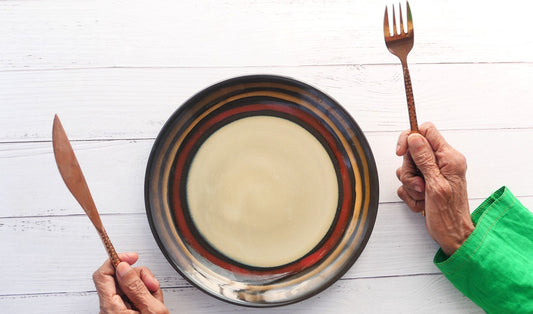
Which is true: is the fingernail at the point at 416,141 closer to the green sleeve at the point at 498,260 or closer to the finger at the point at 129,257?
the green sleeve at the point at 498,260

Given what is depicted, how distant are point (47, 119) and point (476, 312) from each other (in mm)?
812

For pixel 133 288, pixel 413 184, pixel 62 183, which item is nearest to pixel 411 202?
pixel 413 184

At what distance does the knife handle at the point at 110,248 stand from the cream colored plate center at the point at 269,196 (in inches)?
5.1

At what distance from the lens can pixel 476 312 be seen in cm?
69

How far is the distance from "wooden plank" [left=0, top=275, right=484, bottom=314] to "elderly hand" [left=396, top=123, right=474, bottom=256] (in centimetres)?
9

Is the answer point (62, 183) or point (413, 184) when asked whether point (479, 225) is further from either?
point (62, 183)

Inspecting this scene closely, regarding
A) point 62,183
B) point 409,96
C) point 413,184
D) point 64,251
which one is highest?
point 409,96

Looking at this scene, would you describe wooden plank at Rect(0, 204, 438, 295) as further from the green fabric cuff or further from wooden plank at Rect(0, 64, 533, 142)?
the green fabric cuff

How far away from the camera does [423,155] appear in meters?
0.59

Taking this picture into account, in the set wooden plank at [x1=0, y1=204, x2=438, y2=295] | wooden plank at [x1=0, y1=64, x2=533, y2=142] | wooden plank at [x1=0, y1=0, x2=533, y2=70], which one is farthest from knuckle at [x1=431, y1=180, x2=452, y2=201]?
wooden plank at [x1=0, y1=204, x2=438, y2=295]

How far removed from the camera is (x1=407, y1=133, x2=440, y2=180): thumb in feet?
1.93

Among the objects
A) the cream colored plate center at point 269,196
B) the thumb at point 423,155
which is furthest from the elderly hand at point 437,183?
the cream colored plate center at point 269,196

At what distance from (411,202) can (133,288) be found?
456mm

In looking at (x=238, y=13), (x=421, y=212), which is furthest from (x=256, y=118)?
(x=421, y=212)
